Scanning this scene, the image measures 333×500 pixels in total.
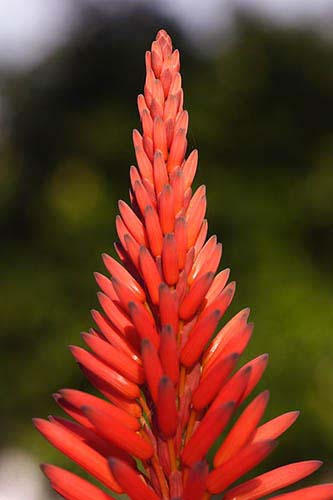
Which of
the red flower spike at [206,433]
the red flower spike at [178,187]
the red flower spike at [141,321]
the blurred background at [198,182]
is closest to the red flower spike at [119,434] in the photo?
the red flower spike at [206,433]

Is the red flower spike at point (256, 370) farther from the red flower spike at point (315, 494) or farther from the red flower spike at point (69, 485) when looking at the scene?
the red flower spike at point (69, 485)

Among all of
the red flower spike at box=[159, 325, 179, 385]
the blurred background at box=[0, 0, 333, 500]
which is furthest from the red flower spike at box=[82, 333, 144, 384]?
the blurred background at box=[0, 0, 333, 500]

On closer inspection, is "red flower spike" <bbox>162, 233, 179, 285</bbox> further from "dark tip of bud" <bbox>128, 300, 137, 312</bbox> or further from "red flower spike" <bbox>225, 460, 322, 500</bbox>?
"red flower spike" <bbox>225, 460, 322, 500</bbox>

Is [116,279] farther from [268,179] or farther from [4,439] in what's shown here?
[4,439]

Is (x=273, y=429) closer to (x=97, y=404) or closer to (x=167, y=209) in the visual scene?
(x=97, y=404)

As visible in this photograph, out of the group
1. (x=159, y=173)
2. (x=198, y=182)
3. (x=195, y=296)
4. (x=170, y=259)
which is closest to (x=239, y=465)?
(x=195, y=296)

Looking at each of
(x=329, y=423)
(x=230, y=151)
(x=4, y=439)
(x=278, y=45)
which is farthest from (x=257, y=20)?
(x=4, y=439)
